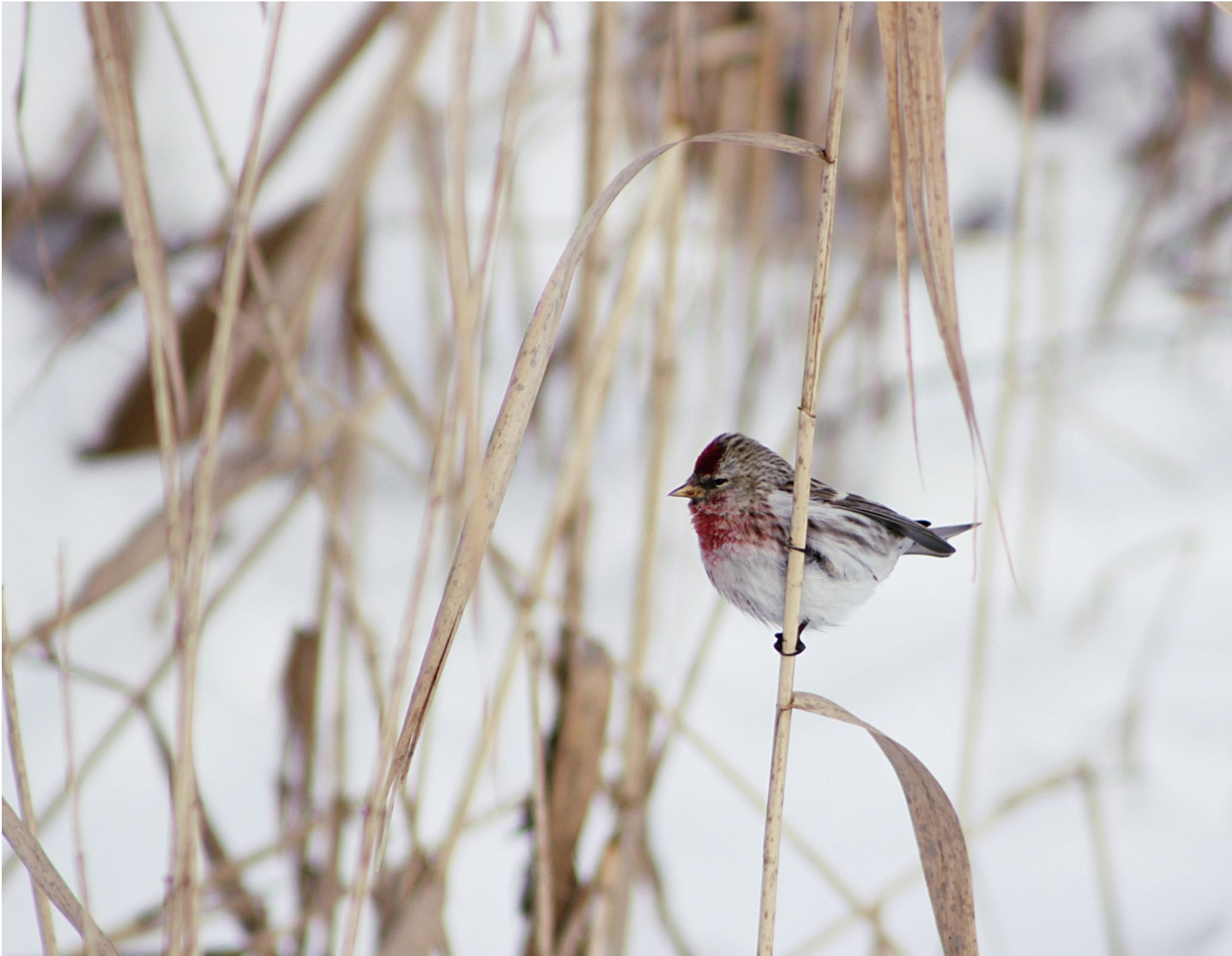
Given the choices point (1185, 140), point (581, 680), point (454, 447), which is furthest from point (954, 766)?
point (1185, 140)

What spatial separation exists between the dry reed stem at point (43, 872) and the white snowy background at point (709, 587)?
0.50m

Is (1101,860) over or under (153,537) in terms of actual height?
under

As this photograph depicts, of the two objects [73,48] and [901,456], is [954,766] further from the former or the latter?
[73,48]

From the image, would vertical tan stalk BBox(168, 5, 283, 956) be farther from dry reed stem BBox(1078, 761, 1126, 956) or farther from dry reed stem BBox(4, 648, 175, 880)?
dry reed stem BBox(1078, 761, 1126, 956)

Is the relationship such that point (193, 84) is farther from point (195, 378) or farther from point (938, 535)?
point (195, 378)

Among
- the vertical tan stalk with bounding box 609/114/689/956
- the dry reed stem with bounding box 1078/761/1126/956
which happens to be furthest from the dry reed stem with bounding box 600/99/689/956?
the dry reed stem with bounding box 1078/761/1126/956

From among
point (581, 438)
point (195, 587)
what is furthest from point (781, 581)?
point (195, 587)

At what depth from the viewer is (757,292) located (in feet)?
6.19

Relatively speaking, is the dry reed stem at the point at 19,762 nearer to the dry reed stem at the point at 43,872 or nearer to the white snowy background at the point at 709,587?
the dry reed stem at the point at 43,872

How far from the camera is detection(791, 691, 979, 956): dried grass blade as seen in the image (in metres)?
0.77

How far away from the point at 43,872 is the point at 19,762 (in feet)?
0.38

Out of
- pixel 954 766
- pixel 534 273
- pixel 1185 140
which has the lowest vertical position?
pixel 954 766

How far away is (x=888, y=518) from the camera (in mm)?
869

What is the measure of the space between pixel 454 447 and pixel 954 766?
190 centimetres
